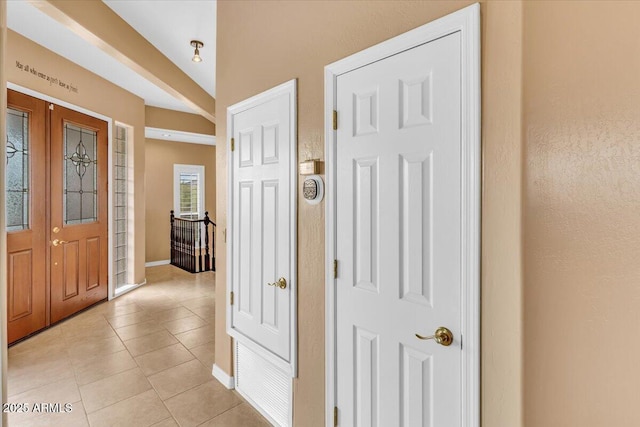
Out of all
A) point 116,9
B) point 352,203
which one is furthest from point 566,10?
point 116,9

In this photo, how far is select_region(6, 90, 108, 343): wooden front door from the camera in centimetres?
303

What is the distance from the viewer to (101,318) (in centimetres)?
373

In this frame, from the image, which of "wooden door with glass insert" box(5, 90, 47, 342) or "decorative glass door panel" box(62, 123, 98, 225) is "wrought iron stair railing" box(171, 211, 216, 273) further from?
"wooden door with glass insert" box(5, 90, 47, 342)

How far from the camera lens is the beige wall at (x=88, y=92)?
3.04m

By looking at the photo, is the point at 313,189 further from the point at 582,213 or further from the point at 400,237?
the point at 582,213

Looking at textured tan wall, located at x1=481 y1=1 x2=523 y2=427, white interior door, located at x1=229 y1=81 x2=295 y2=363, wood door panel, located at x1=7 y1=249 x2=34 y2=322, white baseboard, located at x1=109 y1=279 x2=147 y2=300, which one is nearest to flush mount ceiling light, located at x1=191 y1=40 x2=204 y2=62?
white interior door, located at x1=229 y1=81 x2=295 y2=363

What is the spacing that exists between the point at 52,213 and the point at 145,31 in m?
2.18

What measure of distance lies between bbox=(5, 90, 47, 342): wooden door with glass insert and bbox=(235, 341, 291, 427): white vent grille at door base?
→ 2394 mm

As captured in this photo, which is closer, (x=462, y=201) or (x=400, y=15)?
(x=462, y=201)

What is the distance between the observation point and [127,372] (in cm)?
258

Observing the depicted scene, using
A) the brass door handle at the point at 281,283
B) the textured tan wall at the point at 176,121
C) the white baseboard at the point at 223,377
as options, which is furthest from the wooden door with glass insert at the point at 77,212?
the brass door handle at the point at 281,283

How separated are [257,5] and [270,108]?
0.74m

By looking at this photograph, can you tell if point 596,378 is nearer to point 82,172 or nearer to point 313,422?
point 313,422

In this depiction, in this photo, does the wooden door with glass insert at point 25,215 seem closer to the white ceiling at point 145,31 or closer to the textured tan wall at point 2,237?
the white ceiling at point 145,31
